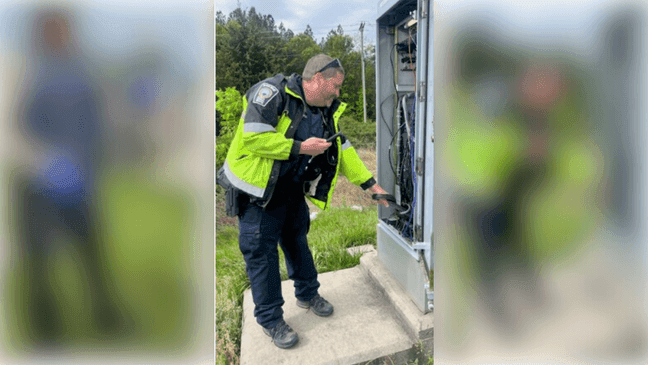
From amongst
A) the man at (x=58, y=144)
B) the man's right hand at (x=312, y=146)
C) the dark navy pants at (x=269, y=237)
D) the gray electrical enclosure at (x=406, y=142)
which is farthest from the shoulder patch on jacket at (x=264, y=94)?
the man at (x=58, y=144)

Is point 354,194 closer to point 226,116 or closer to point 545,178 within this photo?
point 226,116

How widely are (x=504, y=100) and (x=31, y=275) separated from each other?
1.13 metres

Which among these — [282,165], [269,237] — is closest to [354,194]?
[269,237]

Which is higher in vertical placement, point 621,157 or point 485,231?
point 621,157

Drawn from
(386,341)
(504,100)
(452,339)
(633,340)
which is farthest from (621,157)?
(386,341)

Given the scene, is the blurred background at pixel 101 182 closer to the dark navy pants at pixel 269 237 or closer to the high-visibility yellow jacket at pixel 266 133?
the high-visibility yellow jacket at pixel 266 133

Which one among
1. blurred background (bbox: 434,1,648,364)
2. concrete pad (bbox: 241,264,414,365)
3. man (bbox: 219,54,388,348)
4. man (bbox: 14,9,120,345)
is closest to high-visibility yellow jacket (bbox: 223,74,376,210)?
man (bbox: 219,54,388,348)

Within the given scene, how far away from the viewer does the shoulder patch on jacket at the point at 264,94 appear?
1.77m

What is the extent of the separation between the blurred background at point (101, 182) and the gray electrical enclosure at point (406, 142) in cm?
158

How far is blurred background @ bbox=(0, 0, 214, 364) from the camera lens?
74cm

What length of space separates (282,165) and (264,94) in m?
0.39

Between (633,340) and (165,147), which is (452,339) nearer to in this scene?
(633,340)

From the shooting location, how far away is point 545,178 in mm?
709

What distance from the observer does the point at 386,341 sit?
6.99 ft
